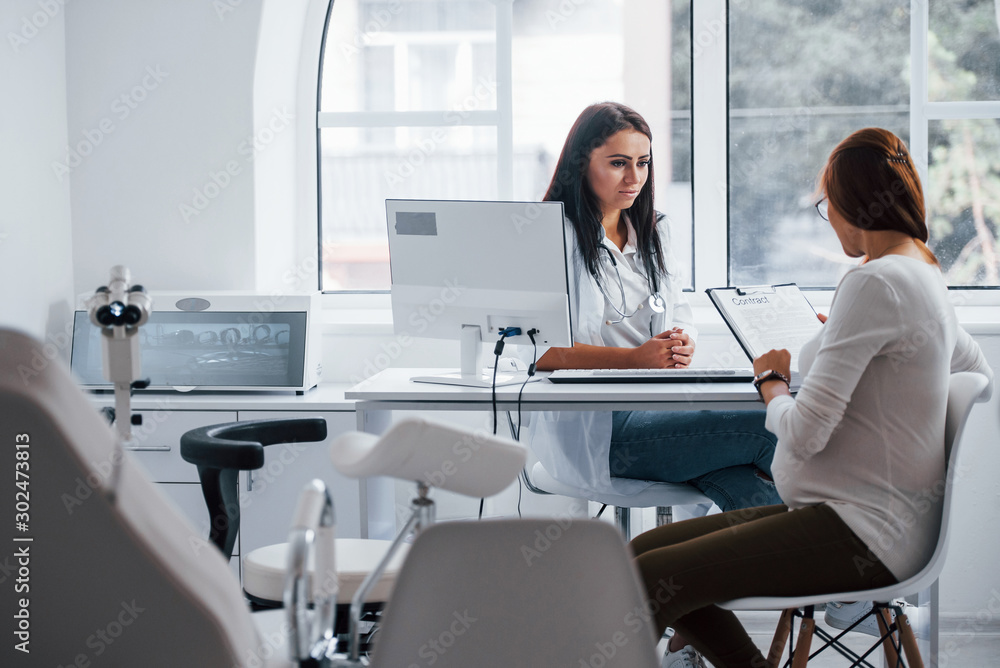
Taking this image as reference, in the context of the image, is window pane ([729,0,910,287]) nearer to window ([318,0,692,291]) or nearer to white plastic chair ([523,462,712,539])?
window ([318,0,692,291])

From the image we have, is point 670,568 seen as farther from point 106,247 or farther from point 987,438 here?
point 106,247

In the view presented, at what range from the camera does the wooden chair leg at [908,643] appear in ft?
5.34

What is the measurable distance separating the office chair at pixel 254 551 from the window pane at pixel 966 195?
2378 millimetres

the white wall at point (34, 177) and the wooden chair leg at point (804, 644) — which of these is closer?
the wooden chair leg at point (804, 644)

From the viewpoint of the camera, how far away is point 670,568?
59.4 inches

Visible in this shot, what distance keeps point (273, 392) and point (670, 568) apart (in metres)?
1.50

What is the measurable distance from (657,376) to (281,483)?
1.13 meters

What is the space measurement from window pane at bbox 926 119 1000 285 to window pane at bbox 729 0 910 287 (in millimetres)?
152

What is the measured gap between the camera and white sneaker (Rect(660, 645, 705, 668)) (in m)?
1.74

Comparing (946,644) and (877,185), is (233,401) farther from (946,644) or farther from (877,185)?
(946,644)

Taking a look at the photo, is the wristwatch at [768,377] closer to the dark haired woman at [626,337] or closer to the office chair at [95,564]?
the dark haired woman at [626,337]

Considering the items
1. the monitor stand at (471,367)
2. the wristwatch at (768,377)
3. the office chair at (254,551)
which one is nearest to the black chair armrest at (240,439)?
the office chair at (254,551)

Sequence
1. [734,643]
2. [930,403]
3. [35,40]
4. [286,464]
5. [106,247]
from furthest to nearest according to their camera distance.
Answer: [106,247]
[35,40]
[286,464]
[734,643]
[930,403]

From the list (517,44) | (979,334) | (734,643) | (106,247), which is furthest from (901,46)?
(106,247)
